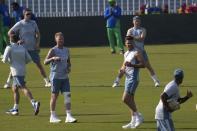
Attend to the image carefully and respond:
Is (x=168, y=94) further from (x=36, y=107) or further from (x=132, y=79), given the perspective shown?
(x=36, y=107)

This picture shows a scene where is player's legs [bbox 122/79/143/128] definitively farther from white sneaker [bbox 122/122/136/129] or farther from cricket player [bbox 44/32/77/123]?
cricket player [bbox 44/32/77/123]

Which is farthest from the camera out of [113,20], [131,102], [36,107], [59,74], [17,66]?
[113,20]

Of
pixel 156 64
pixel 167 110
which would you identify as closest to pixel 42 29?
pixel 156 64

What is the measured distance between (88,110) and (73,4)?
29118 millimetres

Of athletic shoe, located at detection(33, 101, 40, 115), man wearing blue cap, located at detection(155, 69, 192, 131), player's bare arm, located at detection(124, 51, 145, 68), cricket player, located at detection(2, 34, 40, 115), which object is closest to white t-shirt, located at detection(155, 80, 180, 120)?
man wearing blue cap, located at detection(155, 69, 192, 131)

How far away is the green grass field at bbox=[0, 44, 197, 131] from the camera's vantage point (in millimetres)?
18094

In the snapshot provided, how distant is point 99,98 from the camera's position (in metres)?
22.3

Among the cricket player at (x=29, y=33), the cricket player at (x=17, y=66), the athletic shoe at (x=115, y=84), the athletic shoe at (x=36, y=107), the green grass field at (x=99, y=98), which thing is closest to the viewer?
the green grass field at (x=99, y=98)

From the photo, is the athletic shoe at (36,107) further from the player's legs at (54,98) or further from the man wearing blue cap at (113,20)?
the man wearing blue cap at (113,20)

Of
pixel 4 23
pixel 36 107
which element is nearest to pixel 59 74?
pixel 36 107

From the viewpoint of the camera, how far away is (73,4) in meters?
49.1

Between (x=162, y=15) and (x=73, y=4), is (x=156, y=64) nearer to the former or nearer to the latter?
(x=162, y=15)

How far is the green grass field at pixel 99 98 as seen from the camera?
712 inches

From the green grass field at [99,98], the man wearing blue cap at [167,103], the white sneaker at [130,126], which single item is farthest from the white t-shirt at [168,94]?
the white sneaker at [130,126]
